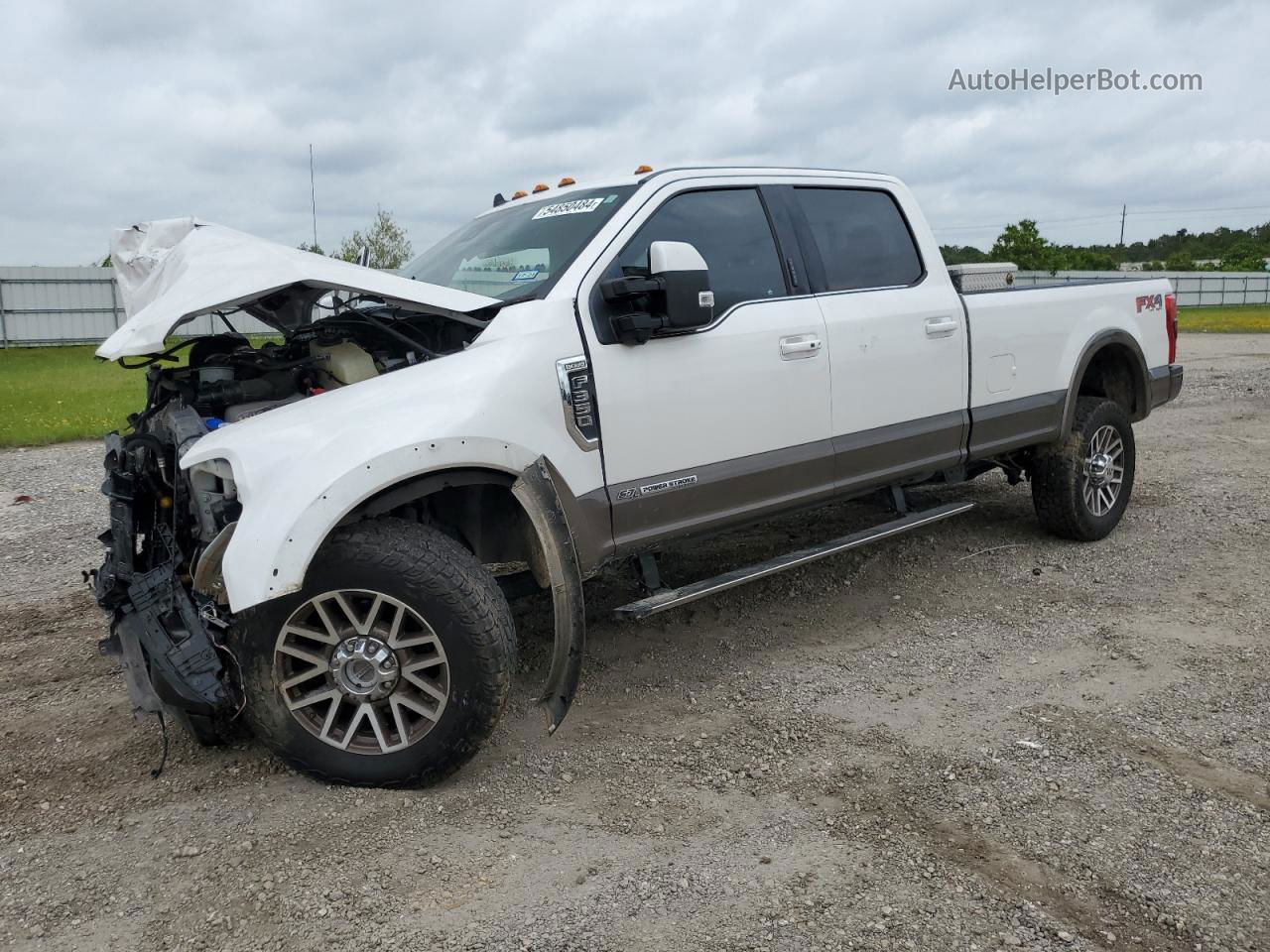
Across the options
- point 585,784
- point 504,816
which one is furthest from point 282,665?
point 585,784

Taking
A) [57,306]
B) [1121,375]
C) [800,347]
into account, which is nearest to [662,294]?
[800,347]

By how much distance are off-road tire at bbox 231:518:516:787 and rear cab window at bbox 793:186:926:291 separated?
234cm

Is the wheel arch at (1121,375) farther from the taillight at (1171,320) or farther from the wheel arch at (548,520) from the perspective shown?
the wheel arch at (548,520)

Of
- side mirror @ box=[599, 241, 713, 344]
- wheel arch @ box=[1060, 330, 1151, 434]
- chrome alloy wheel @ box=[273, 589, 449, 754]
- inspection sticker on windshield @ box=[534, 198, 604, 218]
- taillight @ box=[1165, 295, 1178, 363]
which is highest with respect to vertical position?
inspection sticker on windshield @ box=[534, 198, 604, 218]

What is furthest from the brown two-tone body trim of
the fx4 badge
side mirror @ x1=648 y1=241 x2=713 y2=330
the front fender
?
the front fender

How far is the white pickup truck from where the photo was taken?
329 centimetres

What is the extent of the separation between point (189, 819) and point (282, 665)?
552mm

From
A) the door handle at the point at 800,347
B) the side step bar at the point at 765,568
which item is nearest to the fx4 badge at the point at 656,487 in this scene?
the side step bar at the point at 765,568

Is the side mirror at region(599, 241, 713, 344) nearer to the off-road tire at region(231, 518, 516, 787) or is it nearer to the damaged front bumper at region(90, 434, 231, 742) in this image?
the off-road tire at region(231, 518, 516, 787)

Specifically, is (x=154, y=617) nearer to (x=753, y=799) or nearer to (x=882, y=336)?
(x=753, y=799)

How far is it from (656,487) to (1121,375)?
394cm

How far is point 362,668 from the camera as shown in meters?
3.33

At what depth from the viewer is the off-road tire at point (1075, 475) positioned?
235 inches

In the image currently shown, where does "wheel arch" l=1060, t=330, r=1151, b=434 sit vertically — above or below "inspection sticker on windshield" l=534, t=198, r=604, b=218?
below
